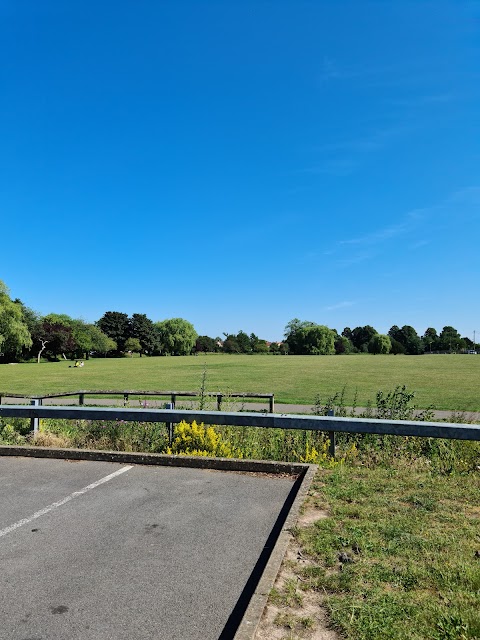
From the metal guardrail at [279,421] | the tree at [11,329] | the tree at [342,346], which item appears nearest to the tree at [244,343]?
the tree at [342,346]

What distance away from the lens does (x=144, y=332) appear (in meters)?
130

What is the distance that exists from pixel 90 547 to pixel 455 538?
294 cm

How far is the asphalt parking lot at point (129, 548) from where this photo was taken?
297 centimetres

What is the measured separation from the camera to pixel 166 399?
70.5ft

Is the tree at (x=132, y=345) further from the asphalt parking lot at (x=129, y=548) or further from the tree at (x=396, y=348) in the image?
the asphalt parking lot at (x=129, y=548)

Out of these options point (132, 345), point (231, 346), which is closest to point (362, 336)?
point (231, 346)

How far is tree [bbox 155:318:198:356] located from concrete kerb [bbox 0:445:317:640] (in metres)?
124

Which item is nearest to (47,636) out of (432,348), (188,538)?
(188,538)

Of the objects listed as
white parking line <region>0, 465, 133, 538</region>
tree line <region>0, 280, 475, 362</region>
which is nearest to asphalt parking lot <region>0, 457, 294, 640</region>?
white parking line <region>0, 465, 133, 538</region>

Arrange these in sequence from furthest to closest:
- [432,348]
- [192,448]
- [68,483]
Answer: [432,348]
[192,448]
[68,483]

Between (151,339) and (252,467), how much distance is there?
4994 inches

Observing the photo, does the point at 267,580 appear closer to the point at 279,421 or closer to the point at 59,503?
the point at 59,503

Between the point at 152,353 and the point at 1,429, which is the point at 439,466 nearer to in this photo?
the point at 1,429

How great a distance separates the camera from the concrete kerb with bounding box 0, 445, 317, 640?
3.13m
